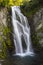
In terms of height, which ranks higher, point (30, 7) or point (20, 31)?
point (30, 7)

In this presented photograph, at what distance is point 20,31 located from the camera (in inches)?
819

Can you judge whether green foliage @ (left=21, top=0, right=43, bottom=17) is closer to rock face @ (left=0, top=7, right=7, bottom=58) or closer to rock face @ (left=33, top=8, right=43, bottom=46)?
rock face @ (left=33, top=8, right=43, bottom=46)

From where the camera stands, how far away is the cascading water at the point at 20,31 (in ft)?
66.4

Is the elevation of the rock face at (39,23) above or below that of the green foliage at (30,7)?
below

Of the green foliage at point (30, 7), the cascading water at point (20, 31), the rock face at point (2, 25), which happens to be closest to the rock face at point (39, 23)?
the green foliage at point (30, 7)

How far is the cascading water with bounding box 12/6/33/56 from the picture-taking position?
2025 cm

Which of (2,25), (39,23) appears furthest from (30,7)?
(2,25)

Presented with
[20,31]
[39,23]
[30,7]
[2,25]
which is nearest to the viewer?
[2,25]

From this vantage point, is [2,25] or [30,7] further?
[30,7]

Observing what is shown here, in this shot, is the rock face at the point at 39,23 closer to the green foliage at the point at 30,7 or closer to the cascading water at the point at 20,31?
the green foliage at the point at 30,7

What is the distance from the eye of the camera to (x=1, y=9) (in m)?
20.4

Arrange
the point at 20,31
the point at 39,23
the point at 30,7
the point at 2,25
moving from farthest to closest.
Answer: the point at 30,7 → the point at 39,23 → the point at 20,31 → the point at 2,25

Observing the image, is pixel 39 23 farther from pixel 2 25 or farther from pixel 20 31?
pixel 2 25

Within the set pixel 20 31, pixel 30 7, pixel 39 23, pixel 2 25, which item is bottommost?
pixel 20 31
